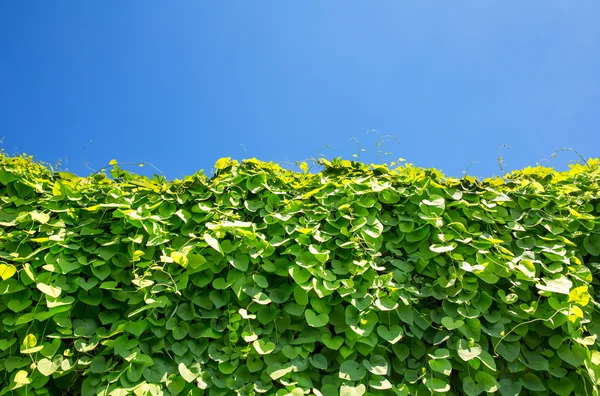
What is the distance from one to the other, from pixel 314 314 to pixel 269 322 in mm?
216

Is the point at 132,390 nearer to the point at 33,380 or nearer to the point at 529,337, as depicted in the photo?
the point at 33,380

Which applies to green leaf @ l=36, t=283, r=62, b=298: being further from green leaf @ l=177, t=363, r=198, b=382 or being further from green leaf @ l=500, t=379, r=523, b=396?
green leaf @ l=500, t=379, r=523, b=396

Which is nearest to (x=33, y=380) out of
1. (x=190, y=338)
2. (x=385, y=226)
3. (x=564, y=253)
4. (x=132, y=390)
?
(x=132, y=390)

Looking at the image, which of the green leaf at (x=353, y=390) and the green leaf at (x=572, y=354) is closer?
the green leaf at (x=353, y=390)

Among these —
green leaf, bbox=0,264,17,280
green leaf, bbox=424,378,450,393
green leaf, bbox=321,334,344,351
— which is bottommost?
green leaf, bbox=424,378,450,393

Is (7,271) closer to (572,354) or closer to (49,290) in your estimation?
(49,290)

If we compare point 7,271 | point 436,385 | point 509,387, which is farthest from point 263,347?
point 7,271

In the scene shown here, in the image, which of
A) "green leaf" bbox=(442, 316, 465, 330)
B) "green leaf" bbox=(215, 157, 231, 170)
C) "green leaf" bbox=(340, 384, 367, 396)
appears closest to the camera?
"green leaf" bbox=(340, 384, 367, 396)

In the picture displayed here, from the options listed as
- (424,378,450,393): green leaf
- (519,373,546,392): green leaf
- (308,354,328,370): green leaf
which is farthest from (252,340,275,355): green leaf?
(519,373,546,392): green leaf

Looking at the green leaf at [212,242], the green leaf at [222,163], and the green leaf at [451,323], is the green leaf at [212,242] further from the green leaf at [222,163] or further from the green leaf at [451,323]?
the green leaf at [451,323]

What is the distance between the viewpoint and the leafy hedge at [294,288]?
191 cm

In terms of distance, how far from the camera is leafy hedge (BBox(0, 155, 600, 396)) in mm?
1911

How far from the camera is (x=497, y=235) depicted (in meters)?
2.20

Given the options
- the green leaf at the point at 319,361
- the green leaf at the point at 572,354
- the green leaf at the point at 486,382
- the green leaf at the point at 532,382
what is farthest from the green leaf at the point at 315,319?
the green leaf at the point at 572,354
